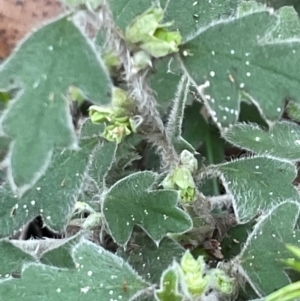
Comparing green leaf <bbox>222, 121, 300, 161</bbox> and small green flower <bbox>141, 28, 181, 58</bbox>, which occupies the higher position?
small green flower <bbox>141, 28, 181, 58</bbox>

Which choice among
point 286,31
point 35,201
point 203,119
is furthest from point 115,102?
point 203,119

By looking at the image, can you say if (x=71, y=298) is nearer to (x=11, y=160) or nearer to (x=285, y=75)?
(x=11, y=160)

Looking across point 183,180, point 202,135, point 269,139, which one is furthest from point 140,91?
point 202,135

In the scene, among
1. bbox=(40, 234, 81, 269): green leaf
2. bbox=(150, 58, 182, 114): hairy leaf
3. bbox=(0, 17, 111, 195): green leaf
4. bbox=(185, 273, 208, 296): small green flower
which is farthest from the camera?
bbox=(150, 58, 182, 114): hairy leaf

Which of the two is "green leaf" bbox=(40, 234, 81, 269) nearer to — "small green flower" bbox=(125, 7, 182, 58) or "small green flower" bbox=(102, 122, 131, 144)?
"small green flower" bbox=(102, 122, 131, 144)

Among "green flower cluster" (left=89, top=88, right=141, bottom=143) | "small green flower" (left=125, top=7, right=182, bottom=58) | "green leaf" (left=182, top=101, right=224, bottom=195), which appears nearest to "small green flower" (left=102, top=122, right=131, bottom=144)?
"green flower cluster" (left=89, top=88, right=141, bottom=143)

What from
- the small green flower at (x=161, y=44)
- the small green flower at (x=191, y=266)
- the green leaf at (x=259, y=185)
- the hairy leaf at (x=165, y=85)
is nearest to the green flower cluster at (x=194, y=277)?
the small green flower at (x=191, y=266)
